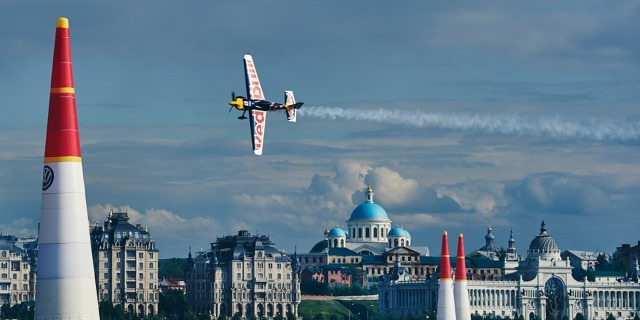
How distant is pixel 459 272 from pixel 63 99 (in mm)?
43430

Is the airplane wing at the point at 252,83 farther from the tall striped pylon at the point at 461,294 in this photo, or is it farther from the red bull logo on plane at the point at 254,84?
the tall striped pylon at the point at 461,294

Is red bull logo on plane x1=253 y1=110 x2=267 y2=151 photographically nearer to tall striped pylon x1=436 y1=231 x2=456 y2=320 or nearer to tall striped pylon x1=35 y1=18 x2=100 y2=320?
tall striped pylon x1=436 y1=231 x2=456 y2=320

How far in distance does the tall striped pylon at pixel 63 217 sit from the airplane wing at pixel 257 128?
53.7 metres

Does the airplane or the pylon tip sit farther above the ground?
the airplane

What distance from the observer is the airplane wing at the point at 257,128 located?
93500mm

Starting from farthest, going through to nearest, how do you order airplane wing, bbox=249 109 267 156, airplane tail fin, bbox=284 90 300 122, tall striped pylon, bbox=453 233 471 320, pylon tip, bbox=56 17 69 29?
airplane tail fin, bbox=284 90 300 122 → airplane wing, bbox=249 109 267 156 → tall striped pylon, bbox=453 233 471 320 → pylon tip, bbox=56 17 69 29

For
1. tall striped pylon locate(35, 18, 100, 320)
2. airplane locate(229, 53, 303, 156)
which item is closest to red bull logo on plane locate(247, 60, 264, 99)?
airplane locate(229, 53, 303, 156)

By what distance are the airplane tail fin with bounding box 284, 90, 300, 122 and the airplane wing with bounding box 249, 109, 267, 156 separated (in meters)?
6.89

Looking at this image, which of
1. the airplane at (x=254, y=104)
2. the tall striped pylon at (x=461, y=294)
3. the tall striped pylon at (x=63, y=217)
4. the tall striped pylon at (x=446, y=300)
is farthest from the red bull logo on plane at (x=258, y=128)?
the tall striped pylon at (x=63, y=217)

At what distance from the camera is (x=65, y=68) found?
38625 millimetres

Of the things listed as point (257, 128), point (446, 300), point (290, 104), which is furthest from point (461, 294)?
point (290, 104)

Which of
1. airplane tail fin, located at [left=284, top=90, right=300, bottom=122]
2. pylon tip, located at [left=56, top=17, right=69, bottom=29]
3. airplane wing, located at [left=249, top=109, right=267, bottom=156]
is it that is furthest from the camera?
airplane tail fin, located at [left=284, top=90, right=300, bottom=122]

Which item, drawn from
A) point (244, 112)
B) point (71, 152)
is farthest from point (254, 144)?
point (71, 152)

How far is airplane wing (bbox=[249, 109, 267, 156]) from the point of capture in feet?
307
